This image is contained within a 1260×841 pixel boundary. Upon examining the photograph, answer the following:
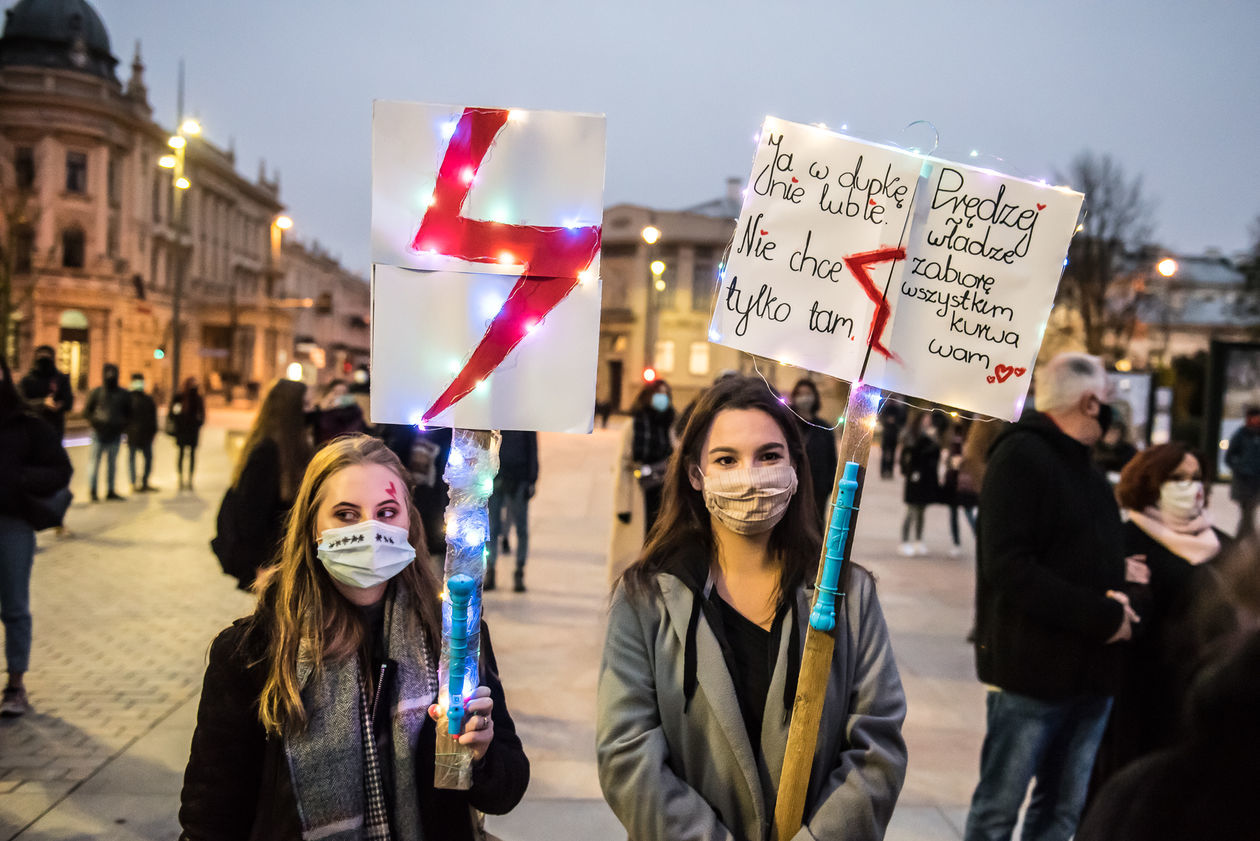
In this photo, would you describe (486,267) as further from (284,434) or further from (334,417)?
(334,417)

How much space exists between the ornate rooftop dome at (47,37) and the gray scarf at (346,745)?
2663 inches

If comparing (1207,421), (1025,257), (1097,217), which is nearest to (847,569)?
(1025,257)

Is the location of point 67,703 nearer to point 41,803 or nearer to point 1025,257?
point 41,803

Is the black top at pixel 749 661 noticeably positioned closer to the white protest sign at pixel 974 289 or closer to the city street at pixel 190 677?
the white protest sign at pixel 974 289

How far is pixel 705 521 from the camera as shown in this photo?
2600mm

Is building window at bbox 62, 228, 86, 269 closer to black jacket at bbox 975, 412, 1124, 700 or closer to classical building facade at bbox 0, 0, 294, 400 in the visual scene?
classical building facade at bbox 0, 0, 294, 400

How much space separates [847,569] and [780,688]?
1.09 feet

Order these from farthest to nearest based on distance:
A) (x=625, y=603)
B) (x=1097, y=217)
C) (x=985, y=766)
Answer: (x=1097, y=217), (x=985, y=766), (x=625, y=603)

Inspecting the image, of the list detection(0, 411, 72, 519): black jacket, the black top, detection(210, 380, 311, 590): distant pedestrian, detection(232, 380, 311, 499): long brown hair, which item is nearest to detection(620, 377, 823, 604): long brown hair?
the black top

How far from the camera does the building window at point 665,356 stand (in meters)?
56.3

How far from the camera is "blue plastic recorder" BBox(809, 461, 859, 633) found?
7.06 ft

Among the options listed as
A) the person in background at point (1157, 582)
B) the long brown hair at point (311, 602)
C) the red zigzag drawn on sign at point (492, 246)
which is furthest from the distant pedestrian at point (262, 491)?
the person in background at point (1157, 582)

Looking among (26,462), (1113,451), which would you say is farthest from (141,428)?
(1113,451)

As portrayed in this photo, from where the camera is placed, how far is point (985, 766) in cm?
344
